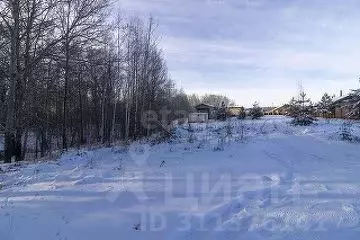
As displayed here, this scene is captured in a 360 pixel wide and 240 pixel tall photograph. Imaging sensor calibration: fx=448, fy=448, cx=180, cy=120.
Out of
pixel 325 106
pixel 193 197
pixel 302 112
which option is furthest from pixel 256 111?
pixel 193 197

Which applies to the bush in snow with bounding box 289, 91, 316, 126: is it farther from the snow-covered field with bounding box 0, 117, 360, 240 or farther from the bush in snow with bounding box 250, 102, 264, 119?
the snow-covered field with bounding box 0, 117, 360, 240

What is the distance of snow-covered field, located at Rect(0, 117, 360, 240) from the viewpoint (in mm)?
6949

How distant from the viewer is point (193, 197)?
8312 millimetres

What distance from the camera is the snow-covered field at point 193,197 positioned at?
6949mm

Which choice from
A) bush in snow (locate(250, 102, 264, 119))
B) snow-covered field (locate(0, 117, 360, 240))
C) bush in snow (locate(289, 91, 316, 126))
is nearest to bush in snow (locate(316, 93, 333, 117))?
bush in snow (locate(250, 102, 264, 119))

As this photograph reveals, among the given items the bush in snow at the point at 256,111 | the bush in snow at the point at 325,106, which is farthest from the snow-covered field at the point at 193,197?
the bush in snow at the point at 325,106

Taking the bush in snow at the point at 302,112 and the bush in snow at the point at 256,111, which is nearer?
the bush in snow at the point at 302,112

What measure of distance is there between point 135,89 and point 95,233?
38086 millimetres

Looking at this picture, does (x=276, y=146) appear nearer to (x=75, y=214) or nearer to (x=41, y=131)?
(x=75, y=214)

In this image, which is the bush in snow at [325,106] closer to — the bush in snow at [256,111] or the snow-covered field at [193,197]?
the bush in snow at [256,111]

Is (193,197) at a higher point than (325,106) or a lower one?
lower

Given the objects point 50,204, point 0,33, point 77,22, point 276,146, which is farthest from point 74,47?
point 50,204

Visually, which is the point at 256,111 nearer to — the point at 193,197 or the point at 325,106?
the point at 325,106

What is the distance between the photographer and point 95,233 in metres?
7.13
